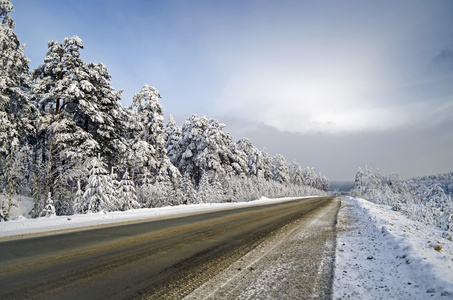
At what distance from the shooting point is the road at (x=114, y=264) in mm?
2902

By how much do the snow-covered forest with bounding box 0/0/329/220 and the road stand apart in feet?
26.9

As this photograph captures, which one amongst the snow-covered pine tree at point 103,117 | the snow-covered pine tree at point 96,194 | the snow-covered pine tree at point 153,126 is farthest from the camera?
the snow-covered pine tree at point 153,126

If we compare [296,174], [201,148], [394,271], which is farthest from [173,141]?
[296,174]

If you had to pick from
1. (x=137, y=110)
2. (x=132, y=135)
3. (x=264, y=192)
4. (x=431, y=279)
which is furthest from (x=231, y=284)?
(x=264, y=192)

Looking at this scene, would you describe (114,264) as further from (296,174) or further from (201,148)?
(296,174)

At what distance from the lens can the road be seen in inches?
114

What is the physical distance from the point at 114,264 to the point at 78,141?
52.4 feet

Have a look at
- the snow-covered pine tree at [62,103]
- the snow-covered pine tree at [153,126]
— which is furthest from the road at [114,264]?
the snow-covered pine tree at [153,126]

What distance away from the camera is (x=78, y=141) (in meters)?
16.9

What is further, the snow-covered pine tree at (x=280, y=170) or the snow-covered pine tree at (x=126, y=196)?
the snow-covered pine tree at (x=280, y=170)

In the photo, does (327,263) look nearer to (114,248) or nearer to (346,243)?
(346,243)

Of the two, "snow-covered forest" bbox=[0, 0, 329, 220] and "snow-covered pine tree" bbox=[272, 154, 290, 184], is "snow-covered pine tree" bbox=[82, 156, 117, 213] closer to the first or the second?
"snow-covered forest" bbox=[0, 0, 329, 220]

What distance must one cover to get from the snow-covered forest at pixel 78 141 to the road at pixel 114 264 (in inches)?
323

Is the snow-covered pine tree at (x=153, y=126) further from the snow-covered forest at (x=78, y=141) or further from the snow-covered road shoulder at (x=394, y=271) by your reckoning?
the snow-covered road shoulder at (x=394, y=271)
